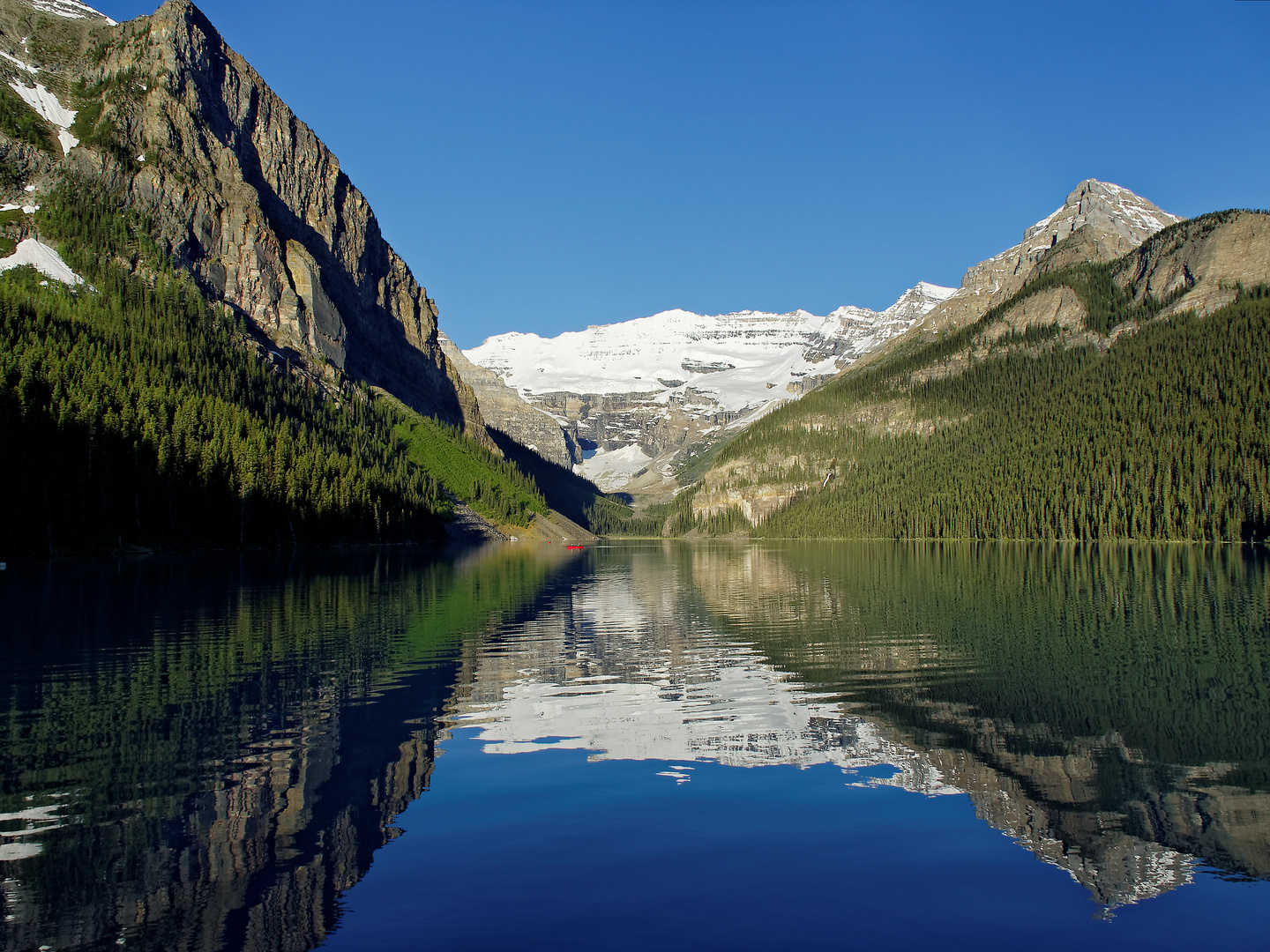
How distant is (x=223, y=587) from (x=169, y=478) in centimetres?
6083

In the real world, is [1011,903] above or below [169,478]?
below

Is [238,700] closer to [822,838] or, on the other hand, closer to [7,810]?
[7,810]

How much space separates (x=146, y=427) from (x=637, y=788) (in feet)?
380

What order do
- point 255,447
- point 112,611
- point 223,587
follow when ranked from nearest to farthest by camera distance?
point 112,611, point 223,587, point 255,447

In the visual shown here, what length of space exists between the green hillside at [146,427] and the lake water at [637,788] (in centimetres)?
7314

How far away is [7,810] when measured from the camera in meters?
15.7

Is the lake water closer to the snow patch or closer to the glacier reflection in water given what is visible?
the glacier reflection in water

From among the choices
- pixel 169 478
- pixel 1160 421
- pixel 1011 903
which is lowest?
pixel 1011 903

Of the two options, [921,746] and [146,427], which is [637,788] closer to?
[921,746]

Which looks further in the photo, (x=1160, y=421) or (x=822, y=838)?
(x=1160, y=421)

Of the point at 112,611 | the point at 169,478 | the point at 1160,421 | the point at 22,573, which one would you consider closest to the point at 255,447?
the point at 169,478

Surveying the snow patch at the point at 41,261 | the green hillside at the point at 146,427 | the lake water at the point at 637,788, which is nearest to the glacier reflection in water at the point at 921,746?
the lake water at the point at 637,788

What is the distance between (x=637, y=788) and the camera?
1822cm

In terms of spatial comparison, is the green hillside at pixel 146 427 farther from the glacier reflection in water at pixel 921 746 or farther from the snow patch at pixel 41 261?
the glacier reflection in water at pixel 921 746
